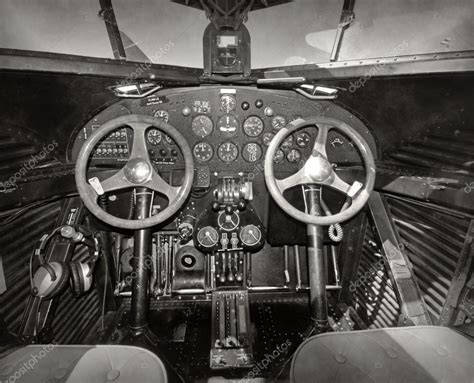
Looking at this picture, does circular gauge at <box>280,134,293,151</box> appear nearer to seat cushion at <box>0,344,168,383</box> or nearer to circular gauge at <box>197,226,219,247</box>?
circular gauge at <box>197,226,219,247</box>

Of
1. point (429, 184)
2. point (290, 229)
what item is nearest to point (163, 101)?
point (290, 229)

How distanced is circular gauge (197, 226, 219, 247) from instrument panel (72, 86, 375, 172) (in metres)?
0.47

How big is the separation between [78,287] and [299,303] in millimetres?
1562

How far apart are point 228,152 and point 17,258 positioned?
150 centimetres

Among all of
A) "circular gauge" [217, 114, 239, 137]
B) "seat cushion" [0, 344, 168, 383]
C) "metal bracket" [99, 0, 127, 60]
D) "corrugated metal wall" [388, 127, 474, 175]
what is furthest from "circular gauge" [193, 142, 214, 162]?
"seat cushion" [0, 344, 168, 383]

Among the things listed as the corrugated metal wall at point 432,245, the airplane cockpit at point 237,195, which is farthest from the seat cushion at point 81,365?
the corrugated metal wall at point 432,245

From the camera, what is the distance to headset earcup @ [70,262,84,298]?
6.53 ft

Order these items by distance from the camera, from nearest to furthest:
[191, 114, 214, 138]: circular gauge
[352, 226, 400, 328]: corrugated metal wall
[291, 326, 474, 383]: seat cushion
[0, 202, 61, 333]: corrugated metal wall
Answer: [291, 326, 474, 383]: seat cushion, [0, 202, 61, 333]: corrugated metal wall, [352, 226, 400, 328]: corrugated metal wall, [191, 114, 214, 138]: circular gauge

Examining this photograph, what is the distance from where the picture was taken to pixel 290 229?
8.41ft

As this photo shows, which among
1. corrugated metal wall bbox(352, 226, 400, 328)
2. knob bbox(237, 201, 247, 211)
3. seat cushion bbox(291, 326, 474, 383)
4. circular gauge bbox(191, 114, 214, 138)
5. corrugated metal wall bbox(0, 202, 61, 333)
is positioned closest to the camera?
seat cushion bbox(291, 326, 474, 383)

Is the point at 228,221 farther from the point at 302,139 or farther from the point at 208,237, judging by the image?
the point at 302,139

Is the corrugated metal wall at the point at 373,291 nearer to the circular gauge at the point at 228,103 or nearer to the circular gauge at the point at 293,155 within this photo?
the circular gauge at the point at 293,155

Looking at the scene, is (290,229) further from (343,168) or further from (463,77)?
(463,77)

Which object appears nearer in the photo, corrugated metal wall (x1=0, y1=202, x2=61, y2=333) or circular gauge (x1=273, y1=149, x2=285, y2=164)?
corrugated metal wall (x1=0, y1=202, x2=61, y2=333)
